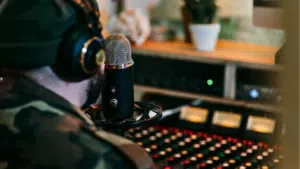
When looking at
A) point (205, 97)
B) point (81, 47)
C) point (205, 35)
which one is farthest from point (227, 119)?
point (81, 47)

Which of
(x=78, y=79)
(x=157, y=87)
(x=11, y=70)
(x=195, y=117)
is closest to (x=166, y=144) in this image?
(x=195, y=117)

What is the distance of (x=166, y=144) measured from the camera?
1.15m

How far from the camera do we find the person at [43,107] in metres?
0.63

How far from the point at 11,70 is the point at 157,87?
976 millimetres

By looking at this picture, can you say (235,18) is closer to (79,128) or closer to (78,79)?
(78,79)

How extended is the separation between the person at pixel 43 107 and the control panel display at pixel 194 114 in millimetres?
541

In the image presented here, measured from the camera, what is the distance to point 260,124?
1.25m

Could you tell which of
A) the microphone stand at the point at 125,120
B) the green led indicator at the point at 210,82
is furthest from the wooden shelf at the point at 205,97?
the microphone stand at the point at 125,120

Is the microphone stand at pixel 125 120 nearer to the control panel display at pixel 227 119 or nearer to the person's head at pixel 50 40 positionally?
the person's head at pixel 50 40

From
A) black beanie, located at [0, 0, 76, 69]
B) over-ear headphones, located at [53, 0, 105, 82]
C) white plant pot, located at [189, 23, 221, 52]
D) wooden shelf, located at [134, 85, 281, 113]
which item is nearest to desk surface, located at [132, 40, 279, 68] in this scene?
white plant pot, located at [189, 23, 221, 52]

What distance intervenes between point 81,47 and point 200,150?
0.44 m

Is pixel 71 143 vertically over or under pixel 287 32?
under

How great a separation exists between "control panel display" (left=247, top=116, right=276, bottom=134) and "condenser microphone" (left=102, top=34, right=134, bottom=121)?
0.55 meters

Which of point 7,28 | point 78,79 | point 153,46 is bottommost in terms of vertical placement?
point 153,46
